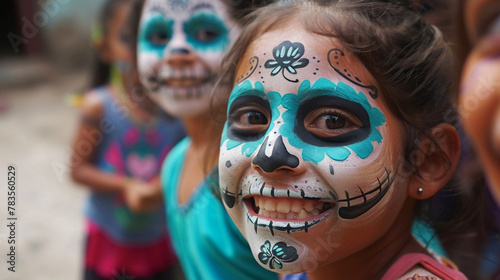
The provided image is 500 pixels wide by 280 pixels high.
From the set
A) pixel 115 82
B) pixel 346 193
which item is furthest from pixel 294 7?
pixel 115 82

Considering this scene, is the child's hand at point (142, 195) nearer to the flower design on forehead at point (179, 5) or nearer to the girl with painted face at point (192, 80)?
the girl with painted face at point (192, 80)

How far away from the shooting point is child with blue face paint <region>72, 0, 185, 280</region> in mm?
2244

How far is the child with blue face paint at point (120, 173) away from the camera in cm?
224

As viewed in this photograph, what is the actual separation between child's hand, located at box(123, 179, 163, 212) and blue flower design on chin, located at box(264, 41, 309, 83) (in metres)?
1.18

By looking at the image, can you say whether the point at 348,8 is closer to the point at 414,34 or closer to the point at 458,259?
the point at 414,34

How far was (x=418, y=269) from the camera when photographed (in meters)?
1.01

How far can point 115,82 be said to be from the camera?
2484 millimetres

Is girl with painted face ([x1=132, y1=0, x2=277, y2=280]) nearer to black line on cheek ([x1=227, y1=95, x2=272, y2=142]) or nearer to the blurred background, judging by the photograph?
the blurred background

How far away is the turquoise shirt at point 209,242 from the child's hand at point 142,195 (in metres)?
0.32

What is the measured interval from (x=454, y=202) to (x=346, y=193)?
44cm

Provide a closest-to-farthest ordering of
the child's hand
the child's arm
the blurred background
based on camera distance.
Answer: the child's hand, the child's arm, the blurred background

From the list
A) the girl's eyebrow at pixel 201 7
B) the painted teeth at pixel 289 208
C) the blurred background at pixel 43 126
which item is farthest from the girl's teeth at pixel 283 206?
the blurred background at pixel 43 126

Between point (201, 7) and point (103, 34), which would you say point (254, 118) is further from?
point (103, 34)

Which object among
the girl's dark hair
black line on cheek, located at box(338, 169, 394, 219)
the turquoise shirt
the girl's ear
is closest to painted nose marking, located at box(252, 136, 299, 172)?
black line on cheek, located at box(338, 169, 394, 219)
